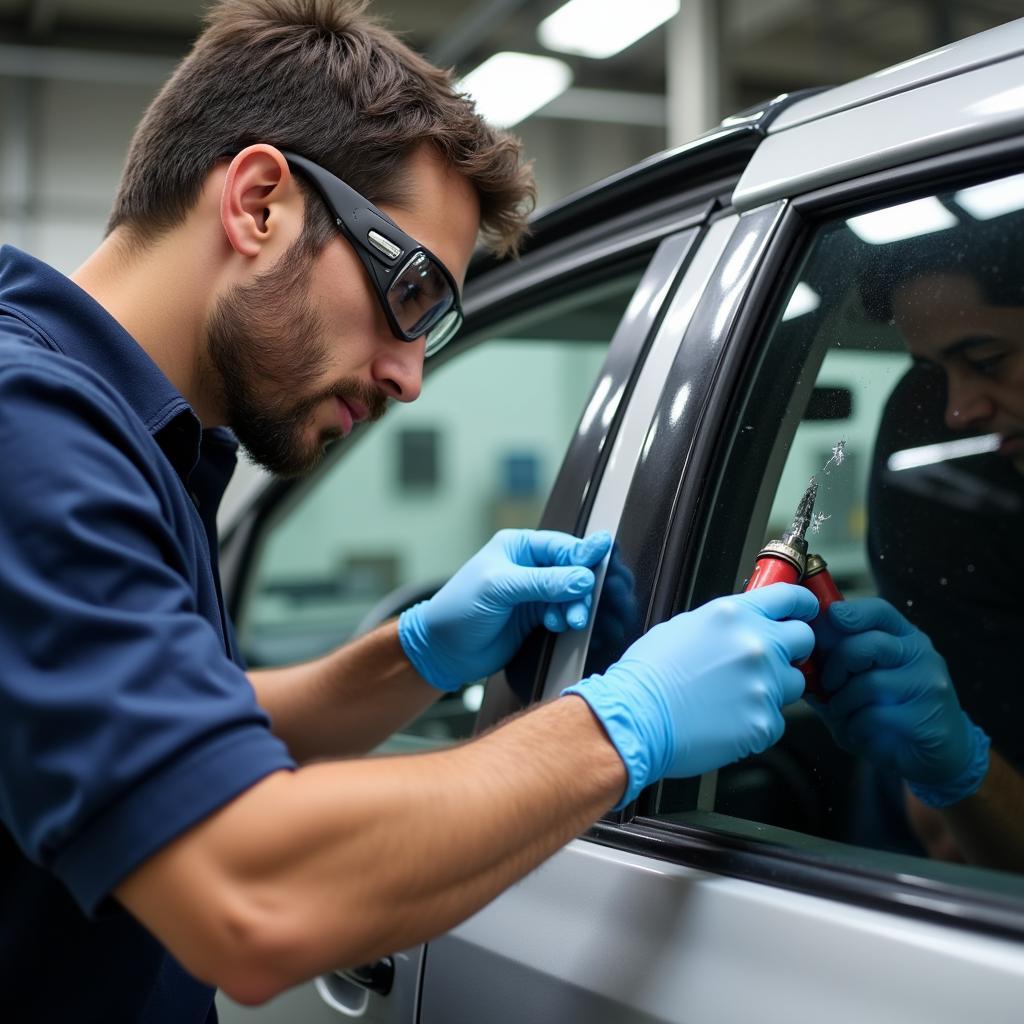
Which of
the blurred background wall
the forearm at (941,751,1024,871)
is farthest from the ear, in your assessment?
the blurred background wall

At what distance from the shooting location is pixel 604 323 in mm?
2189

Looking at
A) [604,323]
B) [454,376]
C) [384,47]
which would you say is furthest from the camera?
[454,376]

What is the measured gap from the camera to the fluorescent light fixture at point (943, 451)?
3.76 feet

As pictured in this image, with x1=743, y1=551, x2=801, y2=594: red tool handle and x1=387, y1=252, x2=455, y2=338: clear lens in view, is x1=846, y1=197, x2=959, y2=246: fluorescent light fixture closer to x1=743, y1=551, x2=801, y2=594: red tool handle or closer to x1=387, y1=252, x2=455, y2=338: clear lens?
x1=743, y1=551, x2=801, y2=594: red tool handle

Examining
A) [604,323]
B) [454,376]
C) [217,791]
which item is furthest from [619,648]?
[454,376]

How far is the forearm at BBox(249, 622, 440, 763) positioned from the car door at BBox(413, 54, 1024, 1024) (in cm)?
38

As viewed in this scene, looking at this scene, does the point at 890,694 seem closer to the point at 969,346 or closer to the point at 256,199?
the point at 969,346

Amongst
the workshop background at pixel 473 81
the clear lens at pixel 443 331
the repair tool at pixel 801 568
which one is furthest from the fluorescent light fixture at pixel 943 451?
the workshop background at pixel 473 81

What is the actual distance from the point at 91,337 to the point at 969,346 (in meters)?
0.92

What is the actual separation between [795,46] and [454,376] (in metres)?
3.91

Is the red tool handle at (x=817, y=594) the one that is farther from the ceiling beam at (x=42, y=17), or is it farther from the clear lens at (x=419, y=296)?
the ceiling beam at (x=42, y=17)

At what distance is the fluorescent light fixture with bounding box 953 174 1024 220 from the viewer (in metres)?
0.88

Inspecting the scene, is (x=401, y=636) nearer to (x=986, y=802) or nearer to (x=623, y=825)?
(x=623, y=825)

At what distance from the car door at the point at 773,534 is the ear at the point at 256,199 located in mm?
451
